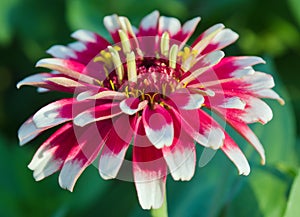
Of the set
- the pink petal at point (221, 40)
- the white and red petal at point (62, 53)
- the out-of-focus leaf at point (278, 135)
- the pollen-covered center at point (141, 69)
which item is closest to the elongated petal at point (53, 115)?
the pollen-covered center at point (141, 69)

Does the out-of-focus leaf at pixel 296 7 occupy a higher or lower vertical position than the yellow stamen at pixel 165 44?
lower

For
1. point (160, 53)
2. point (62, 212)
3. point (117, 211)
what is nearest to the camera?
point (160, 53)

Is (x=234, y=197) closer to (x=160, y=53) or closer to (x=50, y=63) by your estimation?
(x=160, y=53)

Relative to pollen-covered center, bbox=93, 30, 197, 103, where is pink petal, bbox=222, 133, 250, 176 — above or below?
below

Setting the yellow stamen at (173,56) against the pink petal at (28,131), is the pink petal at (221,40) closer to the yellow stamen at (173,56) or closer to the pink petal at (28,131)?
the yellow stamen at (173,56)

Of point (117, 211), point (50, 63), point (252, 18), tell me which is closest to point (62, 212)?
point (117, 211)

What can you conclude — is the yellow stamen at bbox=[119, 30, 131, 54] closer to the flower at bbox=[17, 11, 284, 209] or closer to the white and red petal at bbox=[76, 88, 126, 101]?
the flower at bbox=[17, 11, 284, 209]

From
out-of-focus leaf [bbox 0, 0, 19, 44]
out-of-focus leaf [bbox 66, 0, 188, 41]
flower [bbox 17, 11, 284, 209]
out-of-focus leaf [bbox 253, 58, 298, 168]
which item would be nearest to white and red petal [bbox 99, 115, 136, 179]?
flower [bbox 17, 11, 284, 209]
